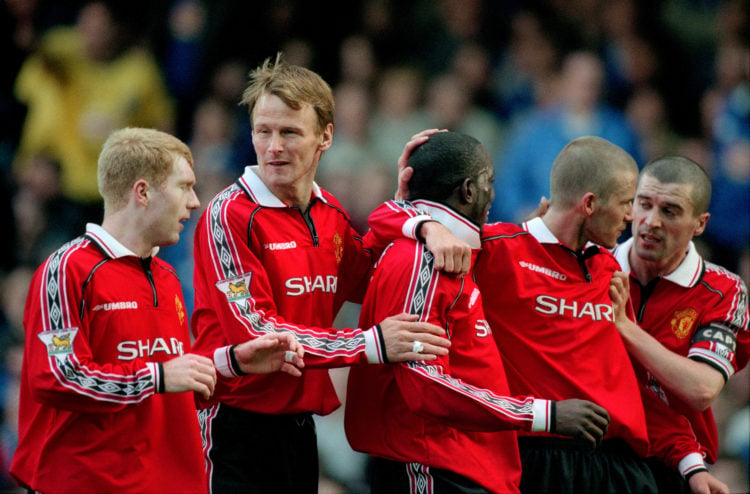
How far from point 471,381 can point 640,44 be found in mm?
4804

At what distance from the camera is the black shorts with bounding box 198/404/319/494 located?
3537 mm

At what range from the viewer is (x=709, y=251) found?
22.1 ft

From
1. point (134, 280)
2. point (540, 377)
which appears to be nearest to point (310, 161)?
point (134, 280)

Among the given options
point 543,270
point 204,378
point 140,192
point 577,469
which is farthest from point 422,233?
point 577,469

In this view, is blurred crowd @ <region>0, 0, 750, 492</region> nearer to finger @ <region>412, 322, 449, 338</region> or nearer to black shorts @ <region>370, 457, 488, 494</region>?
black shorts @ <region>370, 457, 488, 494</region>

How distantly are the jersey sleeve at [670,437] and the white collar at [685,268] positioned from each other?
48cm

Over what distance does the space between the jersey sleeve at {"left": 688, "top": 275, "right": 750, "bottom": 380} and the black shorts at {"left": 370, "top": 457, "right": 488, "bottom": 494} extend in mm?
1322

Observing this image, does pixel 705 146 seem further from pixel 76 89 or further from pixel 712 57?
pixel 76 89

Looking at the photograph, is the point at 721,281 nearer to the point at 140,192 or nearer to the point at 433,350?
the point at 433,350

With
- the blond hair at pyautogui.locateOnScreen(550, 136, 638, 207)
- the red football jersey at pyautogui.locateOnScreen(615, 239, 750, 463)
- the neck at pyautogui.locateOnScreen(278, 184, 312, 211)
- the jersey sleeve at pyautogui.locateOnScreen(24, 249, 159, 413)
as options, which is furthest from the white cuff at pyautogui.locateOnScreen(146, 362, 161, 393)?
the red football jersey at pyautogui.locateOnScreen(615, 239, 750, 463)

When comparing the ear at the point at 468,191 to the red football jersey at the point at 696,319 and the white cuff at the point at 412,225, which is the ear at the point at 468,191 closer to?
the white cuff at the point at 412,225

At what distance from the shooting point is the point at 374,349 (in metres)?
3.25

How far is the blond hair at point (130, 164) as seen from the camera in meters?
3.37

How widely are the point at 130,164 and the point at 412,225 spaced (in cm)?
100
